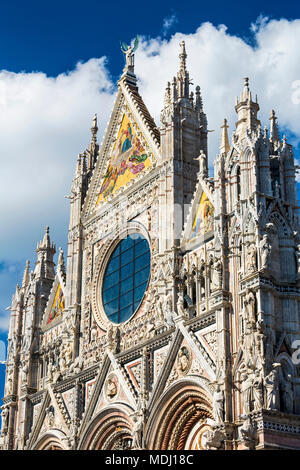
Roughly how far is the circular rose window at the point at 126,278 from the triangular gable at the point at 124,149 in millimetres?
2557

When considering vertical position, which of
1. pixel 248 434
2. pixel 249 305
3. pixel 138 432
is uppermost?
pixel 249 305

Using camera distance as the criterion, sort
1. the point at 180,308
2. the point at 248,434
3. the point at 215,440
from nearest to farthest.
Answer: the point at 248,434 < the point at 215,440 < the point at 180,308

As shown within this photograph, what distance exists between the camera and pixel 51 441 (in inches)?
1249

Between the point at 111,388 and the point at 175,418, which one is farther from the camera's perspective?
the point at 111,388

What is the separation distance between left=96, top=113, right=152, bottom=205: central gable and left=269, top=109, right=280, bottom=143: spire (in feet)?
20.2

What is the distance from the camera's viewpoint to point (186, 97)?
31.3m

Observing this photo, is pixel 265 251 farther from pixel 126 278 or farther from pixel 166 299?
pixel 126 278

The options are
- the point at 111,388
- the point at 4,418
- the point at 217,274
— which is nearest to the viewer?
the point at 217,274

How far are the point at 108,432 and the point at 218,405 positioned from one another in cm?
699

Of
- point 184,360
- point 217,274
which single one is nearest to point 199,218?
point 217,274

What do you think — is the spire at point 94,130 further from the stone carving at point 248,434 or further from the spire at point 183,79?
the stone carving at point 248,434

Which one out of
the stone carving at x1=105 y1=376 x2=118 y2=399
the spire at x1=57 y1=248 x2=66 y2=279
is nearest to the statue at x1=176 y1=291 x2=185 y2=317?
the stone carving at x1=105 y1=376 x2=118 y2=399

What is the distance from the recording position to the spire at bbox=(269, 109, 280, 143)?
87.2 ft

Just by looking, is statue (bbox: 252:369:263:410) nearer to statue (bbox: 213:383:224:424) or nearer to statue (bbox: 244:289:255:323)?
statue (bbox: 213:383:224:424)
